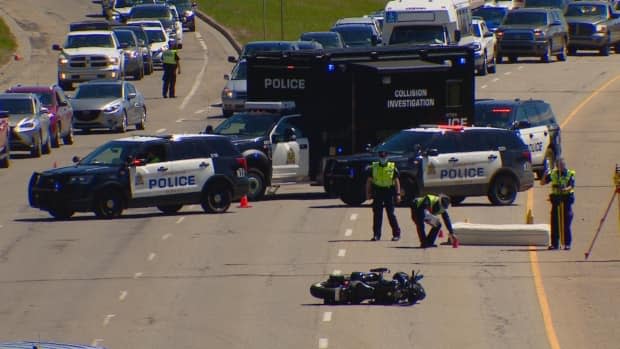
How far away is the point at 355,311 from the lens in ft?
62.0

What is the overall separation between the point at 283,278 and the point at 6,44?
45.4 m

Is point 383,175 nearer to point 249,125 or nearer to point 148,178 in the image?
point 148,178

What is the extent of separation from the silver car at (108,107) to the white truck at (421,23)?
8.16 m

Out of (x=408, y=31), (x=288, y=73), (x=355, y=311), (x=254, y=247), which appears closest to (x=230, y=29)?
(x=408, y=31)

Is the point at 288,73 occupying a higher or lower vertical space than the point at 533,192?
higher

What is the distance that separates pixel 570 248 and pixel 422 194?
5.09 meters

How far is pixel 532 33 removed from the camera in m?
57.5

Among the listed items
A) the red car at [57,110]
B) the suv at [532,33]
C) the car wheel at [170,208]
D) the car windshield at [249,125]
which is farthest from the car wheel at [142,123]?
the suv at [532,33]

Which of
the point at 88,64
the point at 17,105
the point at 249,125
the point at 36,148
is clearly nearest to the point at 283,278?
the point at 249,125

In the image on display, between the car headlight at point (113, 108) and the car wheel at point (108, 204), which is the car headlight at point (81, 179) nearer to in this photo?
the car wheel at point (108, 204)

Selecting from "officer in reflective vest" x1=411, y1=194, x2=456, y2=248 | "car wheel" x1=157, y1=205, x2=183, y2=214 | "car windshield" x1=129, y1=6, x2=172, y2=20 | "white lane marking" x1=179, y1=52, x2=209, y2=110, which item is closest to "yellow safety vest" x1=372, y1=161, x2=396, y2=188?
"officer in reflective vest" x1=411, y1=194, x2=456, y2=248

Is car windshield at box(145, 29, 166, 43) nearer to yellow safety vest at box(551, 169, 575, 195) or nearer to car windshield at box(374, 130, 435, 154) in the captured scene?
car windshield at box(374, 130, 435, 154)

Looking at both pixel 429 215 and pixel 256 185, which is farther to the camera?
pixel 256 185

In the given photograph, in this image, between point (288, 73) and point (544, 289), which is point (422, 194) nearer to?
point (288, 73)
